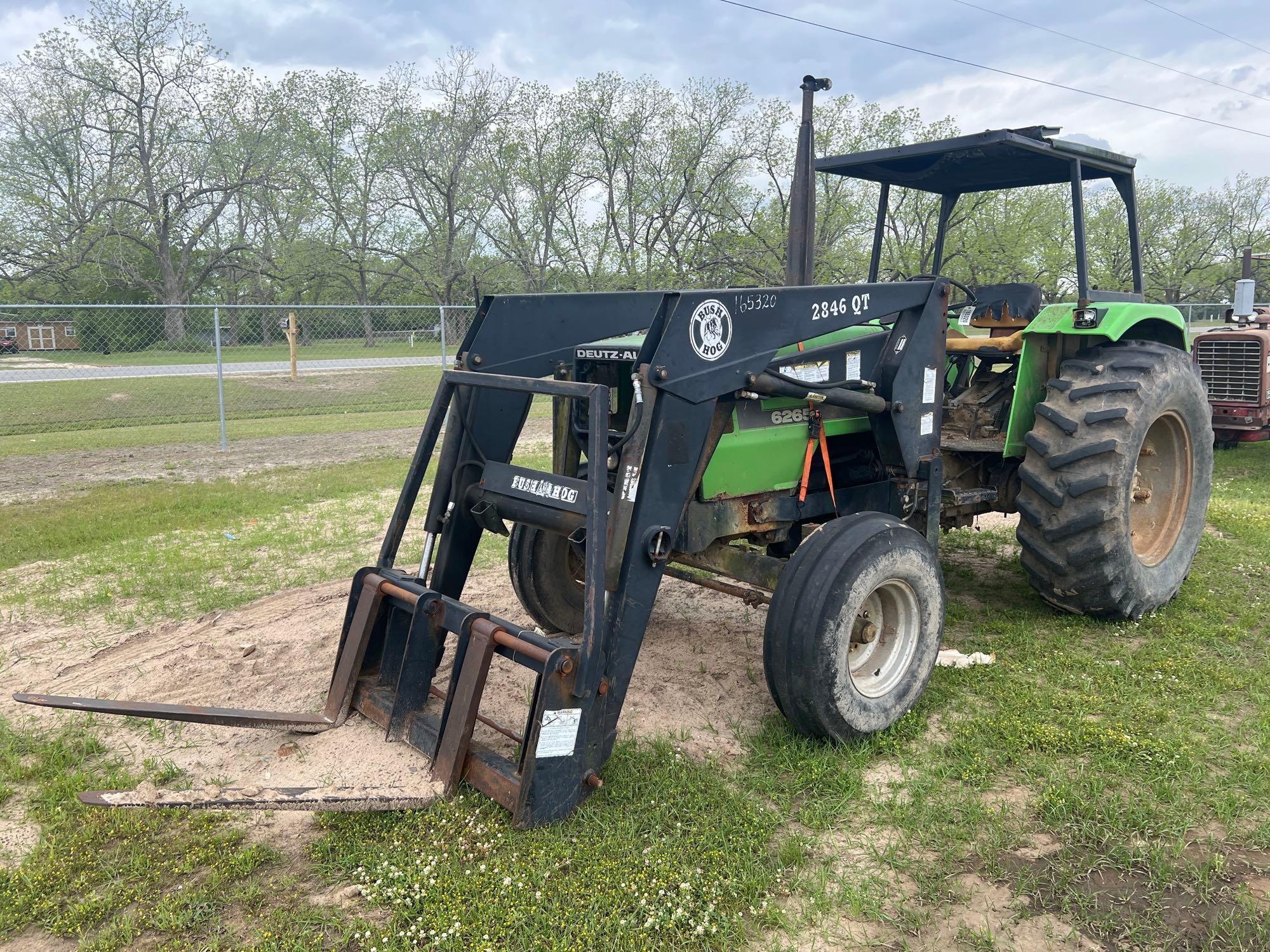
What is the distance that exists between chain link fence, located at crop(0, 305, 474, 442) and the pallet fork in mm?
9150

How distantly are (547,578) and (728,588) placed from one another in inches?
42.1

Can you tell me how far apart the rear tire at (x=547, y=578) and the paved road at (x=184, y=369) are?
12.2m

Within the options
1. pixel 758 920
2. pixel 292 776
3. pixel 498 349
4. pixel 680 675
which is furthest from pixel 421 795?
pixel 498 349

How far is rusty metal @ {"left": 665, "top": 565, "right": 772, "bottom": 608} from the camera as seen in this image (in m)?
4.11

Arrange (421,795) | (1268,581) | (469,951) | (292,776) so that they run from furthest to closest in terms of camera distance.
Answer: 1. (1268,581)
2. (292,776)
3. (421,795)
4. (469,951)

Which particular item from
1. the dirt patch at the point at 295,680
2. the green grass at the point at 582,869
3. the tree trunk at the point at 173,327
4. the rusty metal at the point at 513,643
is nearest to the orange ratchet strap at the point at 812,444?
the dirt patch at the point at 295,680

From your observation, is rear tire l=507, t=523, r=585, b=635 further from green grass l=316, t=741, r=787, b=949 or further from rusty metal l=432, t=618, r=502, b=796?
green grass l=316, t=741, r=787, b=949

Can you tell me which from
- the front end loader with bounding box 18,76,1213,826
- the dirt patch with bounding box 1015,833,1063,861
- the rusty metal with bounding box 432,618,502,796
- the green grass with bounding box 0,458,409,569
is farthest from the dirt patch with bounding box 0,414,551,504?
the dirt patch with bounding box 1015,833,1063,861

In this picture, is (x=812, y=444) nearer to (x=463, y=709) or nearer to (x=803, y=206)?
(x=803, y=206)

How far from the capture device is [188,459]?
37.3ft

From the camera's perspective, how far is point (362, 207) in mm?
34594

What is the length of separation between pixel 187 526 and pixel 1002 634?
20.9ft

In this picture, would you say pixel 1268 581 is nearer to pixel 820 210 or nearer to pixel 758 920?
pixel 758 920

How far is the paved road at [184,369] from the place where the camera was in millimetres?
14281
